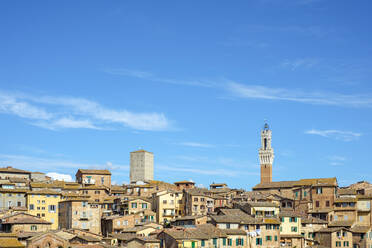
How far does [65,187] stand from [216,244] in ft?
135

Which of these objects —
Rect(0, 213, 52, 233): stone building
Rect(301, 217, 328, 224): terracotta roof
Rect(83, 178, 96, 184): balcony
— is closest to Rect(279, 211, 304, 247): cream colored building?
Rect(301, 217, 328, 224): terracotta roof

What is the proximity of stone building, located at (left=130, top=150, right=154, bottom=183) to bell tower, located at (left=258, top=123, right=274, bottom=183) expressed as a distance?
3244cm

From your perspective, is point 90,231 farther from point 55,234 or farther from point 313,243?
point 313,243

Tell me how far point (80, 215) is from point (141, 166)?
252 ft

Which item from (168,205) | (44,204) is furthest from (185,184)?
(44,204)

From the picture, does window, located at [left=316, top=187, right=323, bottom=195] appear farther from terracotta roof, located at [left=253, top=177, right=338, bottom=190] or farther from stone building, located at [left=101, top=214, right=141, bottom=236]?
stone building, located at [left=101, top=214, right=141, bottom=236]

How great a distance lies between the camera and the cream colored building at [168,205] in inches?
3952

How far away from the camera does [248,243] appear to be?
8200 cm

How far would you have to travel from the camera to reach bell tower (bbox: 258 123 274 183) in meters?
164

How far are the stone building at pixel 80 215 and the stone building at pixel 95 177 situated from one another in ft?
90.8

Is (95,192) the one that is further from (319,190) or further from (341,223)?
(341,223)

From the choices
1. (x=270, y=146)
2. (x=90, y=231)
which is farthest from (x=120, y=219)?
(x=270, y=146)

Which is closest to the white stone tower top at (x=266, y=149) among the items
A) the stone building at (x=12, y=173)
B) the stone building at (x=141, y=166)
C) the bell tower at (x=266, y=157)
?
the bell tower at (x=266, y=157)

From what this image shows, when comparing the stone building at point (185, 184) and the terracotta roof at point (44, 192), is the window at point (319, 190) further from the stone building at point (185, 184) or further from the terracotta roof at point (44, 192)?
the terracotta roof at point (44, 192)
